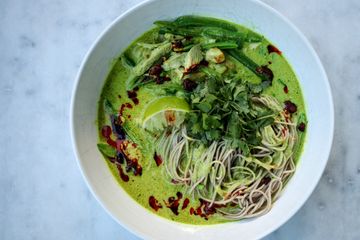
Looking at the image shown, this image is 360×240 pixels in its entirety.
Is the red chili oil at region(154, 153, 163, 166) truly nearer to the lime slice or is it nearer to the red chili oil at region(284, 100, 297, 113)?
the lime slice

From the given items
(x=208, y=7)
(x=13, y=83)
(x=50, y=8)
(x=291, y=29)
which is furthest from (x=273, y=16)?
(x=13, y=83)

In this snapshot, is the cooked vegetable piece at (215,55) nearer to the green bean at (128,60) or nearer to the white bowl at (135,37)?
the white bowl at (135,37)

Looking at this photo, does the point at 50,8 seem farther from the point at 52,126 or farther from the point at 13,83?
the point at 52,126

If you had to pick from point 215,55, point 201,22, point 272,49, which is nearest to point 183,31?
point 201,22

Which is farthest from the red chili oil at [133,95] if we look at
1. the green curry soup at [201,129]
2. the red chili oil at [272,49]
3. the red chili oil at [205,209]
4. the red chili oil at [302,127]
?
the red chili oil at [302,127]

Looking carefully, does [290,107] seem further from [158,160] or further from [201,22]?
[158,160]

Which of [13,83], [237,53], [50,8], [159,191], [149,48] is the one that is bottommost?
[159,191]

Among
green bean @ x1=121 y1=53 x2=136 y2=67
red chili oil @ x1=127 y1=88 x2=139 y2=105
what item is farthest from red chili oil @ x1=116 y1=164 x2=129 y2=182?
green bean @ x1=121 y1=53 x2=136 y2=67
